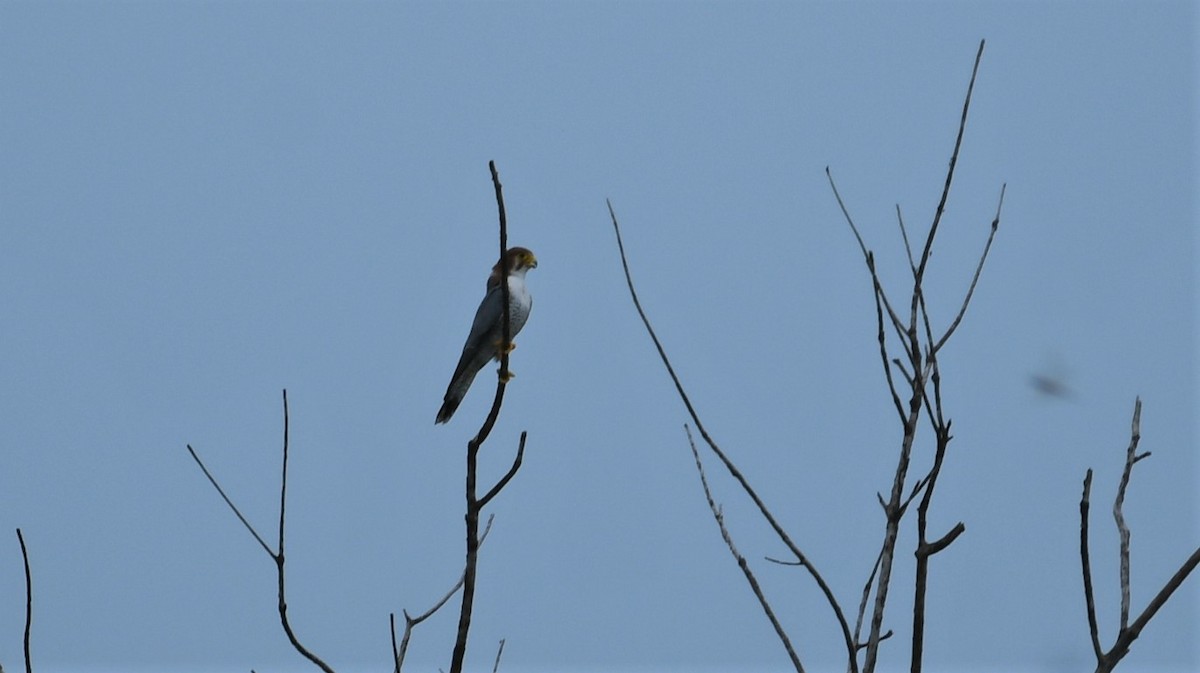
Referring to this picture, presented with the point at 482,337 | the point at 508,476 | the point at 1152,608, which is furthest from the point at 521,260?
the point at 1152,608

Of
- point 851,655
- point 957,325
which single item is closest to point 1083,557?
point 851,655

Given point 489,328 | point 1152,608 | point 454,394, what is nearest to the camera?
point 1152,608

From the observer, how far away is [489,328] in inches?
264

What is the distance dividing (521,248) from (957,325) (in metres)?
4.33

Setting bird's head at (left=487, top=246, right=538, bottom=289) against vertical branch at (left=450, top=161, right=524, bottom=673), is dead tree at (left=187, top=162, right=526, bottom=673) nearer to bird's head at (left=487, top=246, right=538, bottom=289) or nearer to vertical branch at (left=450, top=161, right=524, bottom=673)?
vertical branch at (left=450, top=161, right=524, bottom=673)

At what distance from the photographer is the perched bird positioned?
6.75 m

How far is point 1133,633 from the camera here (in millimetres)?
2240

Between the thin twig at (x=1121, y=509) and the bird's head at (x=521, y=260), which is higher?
the bird's head at (x=521, y=260)

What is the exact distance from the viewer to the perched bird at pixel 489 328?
22.2 ft

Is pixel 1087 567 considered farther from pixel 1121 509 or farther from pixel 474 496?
pixel 474 496

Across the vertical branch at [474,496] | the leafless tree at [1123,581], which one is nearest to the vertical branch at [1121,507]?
the leafless tree at [1123,581]

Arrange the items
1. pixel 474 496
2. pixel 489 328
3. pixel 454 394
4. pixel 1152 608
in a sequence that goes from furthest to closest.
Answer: pixel 454 394 < pixel 489 328 < pixel 474 496 < pixel 1152 608

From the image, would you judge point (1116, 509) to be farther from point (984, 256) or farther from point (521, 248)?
point (521, 248)

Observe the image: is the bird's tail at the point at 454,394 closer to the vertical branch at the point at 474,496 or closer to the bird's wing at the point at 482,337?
the bird's wing at the point at 482,337
